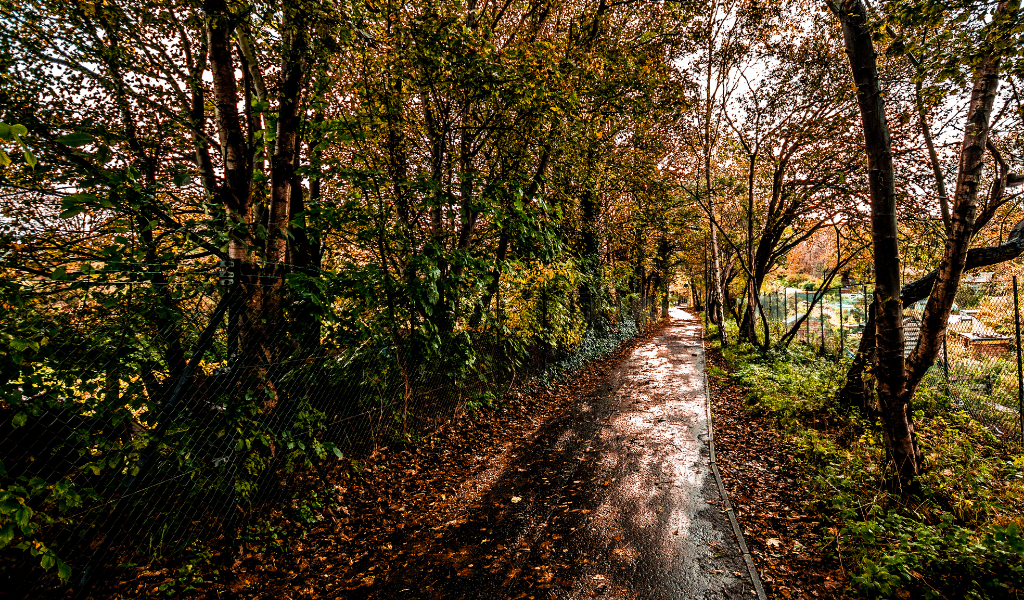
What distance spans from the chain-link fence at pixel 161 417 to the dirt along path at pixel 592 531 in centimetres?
157

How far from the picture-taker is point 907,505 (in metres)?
3.61

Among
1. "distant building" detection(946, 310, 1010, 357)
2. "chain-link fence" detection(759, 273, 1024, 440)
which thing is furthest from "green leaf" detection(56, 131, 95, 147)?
"distant building" detection(946, 310, 1010, 357)

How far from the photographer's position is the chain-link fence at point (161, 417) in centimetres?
230

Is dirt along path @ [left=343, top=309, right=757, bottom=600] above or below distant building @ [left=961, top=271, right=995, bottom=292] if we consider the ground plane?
below

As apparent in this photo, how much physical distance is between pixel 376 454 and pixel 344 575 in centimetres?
184

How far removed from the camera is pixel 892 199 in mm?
3730

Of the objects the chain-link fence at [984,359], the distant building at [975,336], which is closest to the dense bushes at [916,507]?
the chain-link fence at [984,359]

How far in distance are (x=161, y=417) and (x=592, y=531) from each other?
12.6 feet

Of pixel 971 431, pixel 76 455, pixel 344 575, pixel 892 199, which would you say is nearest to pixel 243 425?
pixel 76 455

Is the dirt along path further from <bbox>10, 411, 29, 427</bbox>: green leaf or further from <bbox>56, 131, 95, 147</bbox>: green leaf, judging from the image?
<bbox>56, 131, 95, 147</bbox>: green leaf

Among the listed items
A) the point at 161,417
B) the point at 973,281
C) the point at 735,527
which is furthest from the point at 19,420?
the point at 973,281

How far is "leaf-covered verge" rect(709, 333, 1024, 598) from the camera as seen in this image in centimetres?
262

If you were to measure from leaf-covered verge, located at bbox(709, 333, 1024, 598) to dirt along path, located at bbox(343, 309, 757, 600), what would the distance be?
0.73 meters

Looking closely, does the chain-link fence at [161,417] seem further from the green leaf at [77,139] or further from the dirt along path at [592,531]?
→ the dirt along path at [592,531]
